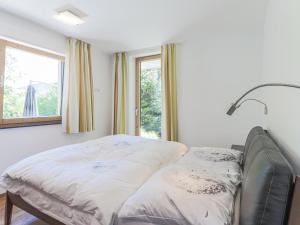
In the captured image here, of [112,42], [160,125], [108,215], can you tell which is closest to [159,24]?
[112,42]

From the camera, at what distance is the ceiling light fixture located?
239cm

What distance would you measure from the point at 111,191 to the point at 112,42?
3.01m

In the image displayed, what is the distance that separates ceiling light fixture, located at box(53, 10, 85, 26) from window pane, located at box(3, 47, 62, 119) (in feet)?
2.53

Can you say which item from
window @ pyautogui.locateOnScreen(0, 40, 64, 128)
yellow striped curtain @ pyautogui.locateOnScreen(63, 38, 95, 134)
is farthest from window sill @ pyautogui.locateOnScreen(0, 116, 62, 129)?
yellow striped curtain @ pyautogui.locateOnScreen(63, 38, 95, 134)

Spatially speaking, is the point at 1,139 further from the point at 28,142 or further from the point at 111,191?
the point at 111,191

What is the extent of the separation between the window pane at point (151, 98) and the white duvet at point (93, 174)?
1.76 metres

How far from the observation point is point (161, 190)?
1.09 metres

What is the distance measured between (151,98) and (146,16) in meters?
1.76

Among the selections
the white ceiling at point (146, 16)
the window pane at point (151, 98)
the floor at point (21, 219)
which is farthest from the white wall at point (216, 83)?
the floor at point (21, 219)

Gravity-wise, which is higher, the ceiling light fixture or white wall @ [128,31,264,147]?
the ceiling light fixture

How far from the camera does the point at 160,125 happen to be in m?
3.85

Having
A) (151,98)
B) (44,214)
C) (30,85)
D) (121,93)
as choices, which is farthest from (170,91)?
(44,214)

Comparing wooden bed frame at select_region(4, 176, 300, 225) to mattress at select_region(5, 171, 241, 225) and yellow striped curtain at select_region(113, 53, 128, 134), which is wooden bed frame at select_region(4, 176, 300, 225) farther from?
yellow striped curtain at select_region(113, 53, 128, 134)

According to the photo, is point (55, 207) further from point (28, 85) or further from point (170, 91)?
point (170, 91)
